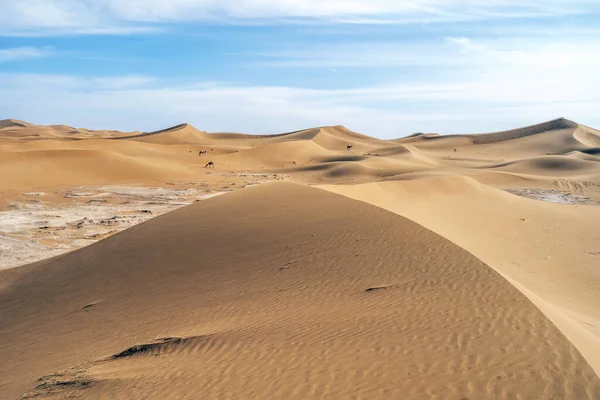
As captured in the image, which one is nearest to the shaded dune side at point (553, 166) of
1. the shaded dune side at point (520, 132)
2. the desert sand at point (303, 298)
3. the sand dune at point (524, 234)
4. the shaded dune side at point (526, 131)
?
the sand dune at point (524, 234)

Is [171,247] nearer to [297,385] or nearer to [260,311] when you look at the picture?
[260,311]

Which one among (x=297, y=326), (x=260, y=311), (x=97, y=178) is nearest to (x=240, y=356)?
(x=297, y=326)

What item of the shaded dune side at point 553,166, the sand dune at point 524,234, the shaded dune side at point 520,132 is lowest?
the sand dune at point 524,234

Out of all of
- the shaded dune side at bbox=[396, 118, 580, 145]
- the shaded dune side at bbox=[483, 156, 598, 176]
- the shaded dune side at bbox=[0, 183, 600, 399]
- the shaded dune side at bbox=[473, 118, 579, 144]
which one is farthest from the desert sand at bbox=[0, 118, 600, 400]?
the shaded dune side at bbox=[473, 118, 579, 144]

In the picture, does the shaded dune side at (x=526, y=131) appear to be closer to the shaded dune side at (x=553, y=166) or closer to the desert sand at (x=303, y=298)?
the shaded dune side at (x=553, y=166)

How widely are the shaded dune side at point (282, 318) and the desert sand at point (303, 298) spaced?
0.13ft

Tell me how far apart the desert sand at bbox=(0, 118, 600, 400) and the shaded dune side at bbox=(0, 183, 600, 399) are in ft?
0.13

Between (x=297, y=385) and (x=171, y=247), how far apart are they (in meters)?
8.81

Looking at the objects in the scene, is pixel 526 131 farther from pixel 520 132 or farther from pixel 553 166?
pixel 553 166

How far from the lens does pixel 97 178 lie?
38062 millimetres

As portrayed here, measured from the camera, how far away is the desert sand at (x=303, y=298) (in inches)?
267

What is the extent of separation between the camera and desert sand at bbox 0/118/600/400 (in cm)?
677

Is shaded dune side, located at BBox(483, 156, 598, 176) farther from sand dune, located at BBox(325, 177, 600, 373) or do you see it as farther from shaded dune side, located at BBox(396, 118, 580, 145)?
shaded dune side, located at BBox(396, 118, 580, 145)

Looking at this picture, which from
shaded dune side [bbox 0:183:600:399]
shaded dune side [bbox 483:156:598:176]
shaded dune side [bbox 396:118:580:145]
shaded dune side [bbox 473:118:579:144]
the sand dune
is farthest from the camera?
shaded dune side [bbox 473:118:579:144]
